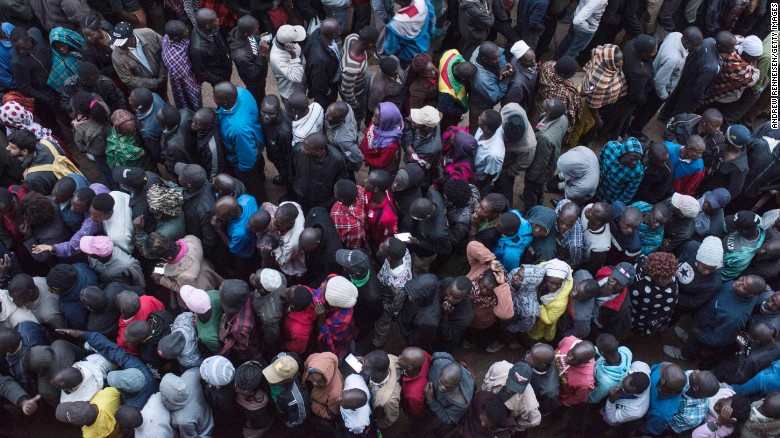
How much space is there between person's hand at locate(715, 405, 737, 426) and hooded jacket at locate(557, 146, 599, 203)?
2779mm

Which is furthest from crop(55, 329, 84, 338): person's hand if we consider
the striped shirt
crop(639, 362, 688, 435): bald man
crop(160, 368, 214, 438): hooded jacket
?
crop(639, 362, 688, 435): bald man

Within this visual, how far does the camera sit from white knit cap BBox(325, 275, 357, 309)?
5750mm

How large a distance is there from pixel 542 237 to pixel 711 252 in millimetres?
1664

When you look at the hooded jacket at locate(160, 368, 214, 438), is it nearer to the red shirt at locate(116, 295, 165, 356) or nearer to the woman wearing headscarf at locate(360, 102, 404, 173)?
the red shirt at locate(116, 295, 165, 356)

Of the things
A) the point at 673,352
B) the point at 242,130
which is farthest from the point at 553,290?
the point at 242,130

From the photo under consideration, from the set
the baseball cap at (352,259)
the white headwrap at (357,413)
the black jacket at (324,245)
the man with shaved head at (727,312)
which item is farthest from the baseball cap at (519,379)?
the man with shaved head at (727,312)

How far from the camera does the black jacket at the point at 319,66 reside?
7762 millimetres

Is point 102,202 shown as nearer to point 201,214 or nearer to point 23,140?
point 201,214

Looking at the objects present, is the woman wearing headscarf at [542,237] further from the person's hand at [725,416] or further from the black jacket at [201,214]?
the black jacket at [201,214]

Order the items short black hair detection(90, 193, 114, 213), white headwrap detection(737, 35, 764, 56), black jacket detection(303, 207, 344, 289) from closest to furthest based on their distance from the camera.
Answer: short black hair detection(90, 193, 114, 213), black jacket detection(303, 207, 344, 289), white headwrap detection(737, 35, 764, 56)

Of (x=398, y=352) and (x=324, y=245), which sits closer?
(x=324, y=245)

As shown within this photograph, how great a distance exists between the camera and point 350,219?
6.53 m

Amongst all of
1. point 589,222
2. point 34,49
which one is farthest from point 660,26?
point 34,49

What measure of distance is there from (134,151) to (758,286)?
6581 millimetres
